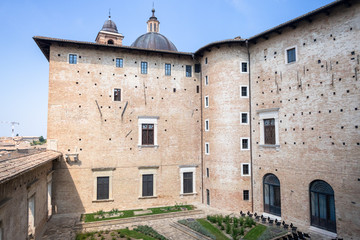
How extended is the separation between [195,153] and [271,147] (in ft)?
22.3

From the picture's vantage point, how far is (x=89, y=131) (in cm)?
1972

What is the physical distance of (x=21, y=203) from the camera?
11070 millimetres

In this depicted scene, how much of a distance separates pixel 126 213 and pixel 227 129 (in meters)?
10.1

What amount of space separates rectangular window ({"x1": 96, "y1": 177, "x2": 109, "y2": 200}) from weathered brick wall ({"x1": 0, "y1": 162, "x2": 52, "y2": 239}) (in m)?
4.47

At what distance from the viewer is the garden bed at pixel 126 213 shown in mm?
17741

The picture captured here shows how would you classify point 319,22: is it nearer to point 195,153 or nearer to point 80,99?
point 195,153

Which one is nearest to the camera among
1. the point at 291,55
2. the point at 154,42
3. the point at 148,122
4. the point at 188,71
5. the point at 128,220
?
the point at 291,55

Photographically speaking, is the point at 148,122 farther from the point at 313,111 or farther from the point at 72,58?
the point at 313,111


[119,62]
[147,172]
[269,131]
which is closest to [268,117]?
[269,131]

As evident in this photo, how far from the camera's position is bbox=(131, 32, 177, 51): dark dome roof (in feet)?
98.2

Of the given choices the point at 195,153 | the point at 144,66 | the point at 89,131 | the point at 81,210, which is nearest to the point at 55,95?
the point at 89,131

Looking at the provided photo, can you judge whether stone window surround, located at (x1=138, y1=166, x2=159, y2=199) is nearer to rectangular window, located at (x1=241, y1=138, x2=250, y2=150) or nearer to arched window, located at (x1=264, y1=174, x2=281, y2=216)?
rectangular window, located at (x1=241, y1=138, x2=250, y2=150)

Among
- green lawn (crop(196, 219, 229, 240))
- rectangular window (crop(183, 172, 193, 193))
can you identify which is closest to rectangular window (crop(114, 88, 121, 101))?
rectangular window (crop(183, 172, 193, 193))

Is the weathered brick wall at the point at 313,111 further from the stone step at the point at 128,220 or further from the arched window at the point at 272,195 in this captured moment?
the stone step at the point at 128,220
